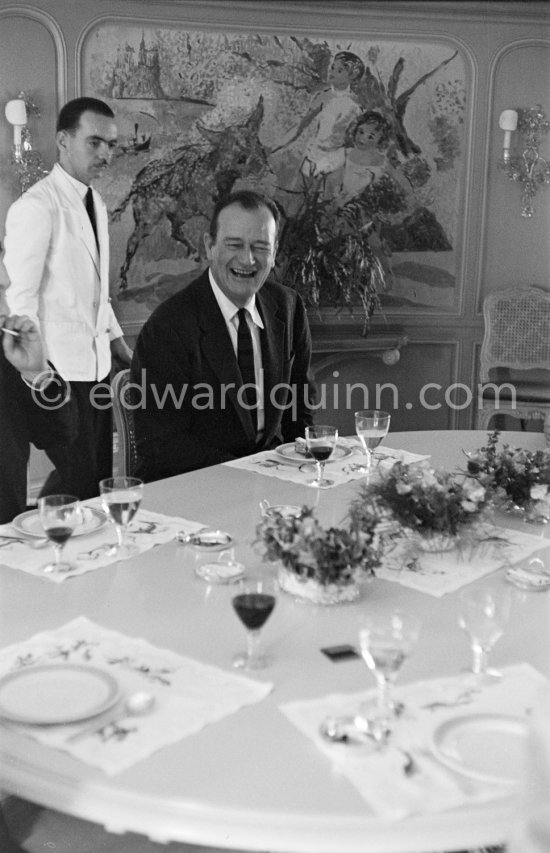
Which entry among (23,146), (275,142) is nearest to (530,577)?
(23,146)

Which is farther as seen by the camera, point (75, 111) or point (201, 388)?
point (75, 111)

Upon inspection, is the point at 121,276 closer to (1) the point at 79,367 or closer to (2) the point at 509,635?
(1) the point at 79,367

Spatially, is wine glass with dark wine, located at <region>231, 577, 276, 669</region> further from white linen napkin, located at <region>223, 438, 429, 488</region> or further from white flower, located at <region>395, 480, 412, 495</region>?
white linen napkin, located at <region>223, 438, 429, 488</region>

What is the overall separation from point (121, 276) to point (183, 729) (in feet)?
13.7

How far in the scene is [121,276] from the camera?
5.12 meters

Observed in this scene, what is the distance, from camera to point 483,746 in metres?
1.14

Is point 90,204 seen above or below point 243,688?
above

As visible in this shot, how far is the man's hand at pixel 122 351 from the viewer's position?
4469mm

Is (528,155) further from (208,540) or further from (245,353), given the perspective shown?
(208,540)

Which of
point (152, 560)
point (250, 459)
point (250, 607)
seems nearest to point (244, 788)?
point (250, 607)

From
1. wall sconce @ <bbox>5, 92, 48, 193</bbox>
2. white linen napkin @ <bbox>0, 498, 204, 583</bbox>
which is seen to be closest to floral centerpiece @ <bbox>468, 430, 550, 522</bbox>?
white linen napkin @ <bbox>0, 498, 204, 583</bbox>

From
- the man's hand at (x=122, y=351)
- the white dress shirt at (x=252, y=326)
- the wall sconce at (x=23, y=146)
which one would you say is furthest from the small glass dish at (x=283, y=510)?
the wall sconce at (x=23, y=146)

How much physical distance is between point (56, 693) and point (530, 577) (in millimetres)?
903

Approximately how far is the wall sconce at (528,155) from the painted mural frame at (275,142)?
0.26m
